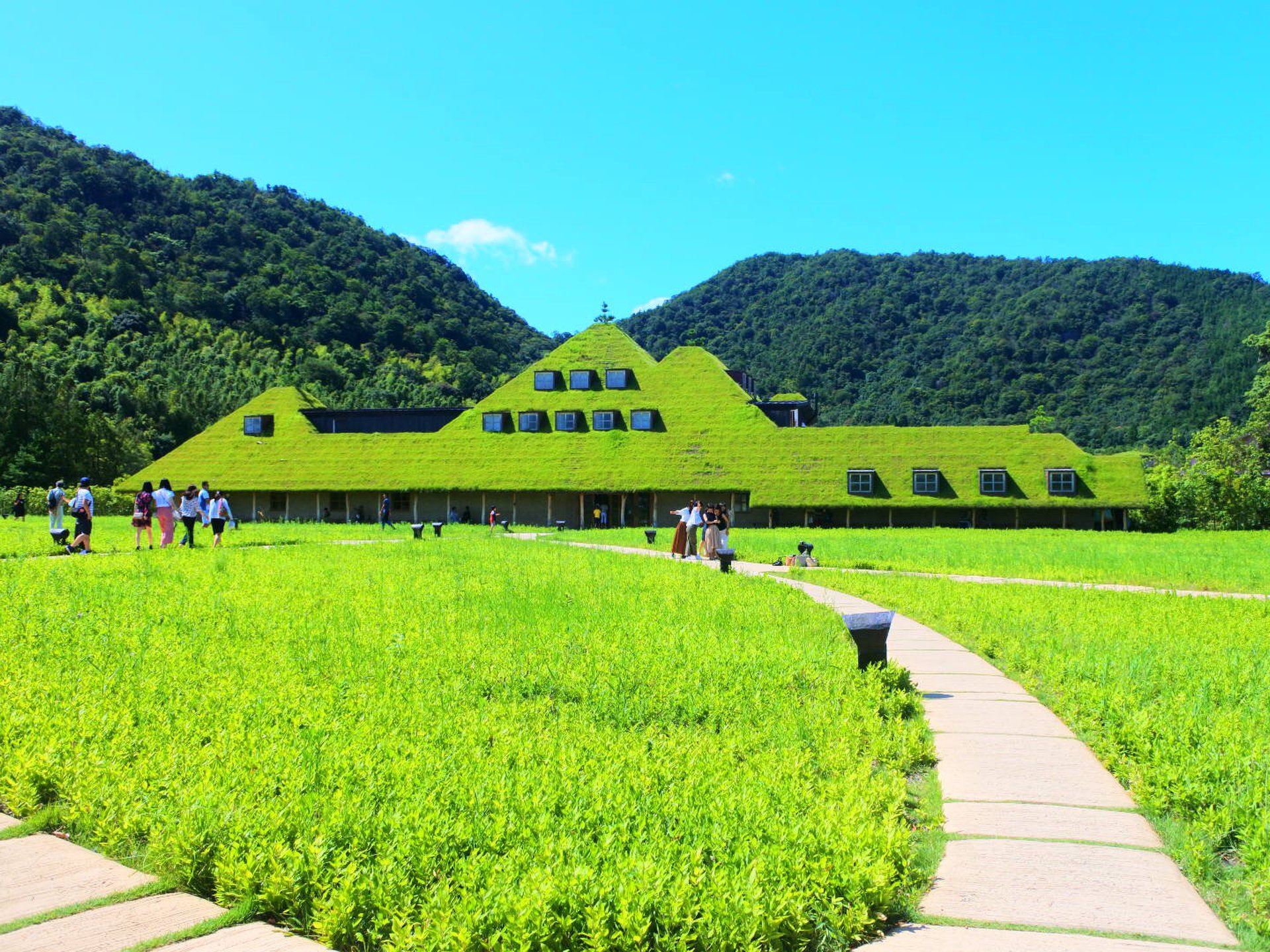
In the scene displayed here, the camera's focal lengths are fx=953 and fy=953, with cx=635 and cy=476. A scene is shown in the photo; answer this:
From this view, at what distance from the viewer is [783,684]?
8.36 meters

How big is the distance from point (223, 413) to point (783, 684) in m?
80.3

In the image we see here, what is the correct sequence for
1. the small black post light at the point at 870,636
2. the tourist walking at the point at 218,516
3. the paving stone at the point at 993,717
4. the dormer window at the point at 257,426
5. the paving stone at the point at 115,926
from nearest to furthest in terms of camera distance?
the paving stone at the point at 115,926 → the paving stone at the point at 993,717 → the small black post light at the point at 870,636 → the tourist walking at the point at 218,516 → the dormer window at the point at 257,426

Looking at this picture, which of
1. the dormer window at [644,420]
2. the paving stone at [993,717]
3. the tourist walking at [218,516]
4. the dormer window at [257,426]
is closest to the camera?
the paving stone at [993,717]

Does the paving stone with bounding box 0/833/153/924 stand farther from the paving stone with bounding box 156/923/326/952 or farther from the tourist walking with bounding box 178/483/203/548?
the tourist walking with bounding box 178/483/203/548

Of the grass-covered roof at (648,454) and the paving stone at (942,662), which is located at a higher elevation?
the grass-covered roof at (648,454)

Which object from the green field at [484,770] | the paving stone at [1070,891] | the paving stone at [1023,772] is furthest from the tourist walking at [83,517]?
the paving stone at [1070,891]

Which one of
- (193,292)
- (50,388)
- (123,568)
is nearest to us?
(123,568)

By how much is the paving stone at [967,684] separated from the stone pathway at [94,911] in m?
6.48

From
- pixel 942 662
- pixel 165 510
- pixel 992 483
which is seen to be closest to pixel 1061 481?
pixel 992 483

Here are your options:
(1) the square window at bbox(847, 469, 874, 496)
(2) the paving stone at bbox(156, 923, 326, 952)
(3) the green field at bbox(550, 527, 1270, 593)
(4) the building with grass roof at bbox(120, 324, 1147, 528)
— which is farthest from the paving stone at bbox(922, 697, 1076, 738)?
(1) the square window at bbox(847, 469, 874, 496)

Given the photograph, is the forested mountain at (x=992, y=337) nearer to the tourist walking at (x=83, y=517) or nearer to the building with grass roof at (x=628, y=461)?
the building with grass roof at (x=628, y=461)

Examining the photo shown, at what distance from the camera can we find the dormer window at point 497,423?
176 feet

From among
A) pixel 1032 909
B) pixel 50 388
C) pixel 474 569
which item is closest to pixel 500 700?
pixel 1032 909

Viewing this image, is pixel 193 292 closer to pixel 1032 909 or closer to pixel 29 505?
pixel 29 505
